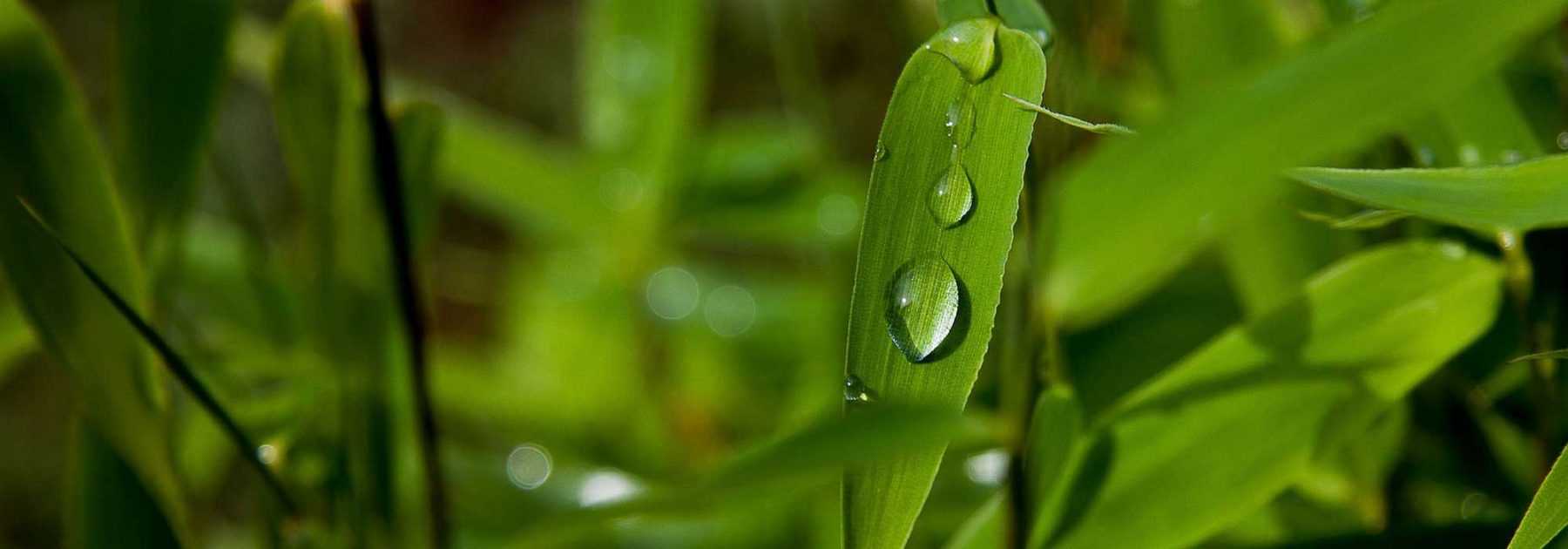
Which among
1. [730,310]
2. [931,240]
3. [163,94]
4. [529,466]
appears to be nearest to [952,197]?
[931,240]

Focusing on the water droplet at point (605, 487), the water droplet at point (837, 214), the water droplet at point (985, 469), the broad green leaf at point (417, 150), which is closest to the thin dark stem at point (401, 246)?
the broad green leaf at point (417, 150)

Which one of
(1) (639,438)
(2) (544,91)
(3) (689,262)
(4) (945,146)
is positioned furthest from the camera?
(2) (544,91)

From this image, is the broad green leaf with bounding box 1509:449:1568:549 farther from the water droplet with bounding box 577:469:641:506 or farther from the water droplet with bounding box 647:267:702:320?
the water droplet with bounding box 647:267:702:320

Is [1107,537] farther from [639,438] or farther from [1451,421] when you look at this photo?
[639,438]

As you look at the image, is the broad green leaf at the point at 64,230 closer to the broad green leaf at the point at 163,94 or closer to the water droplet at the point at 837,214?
the broad green leaf at the point at 163,94

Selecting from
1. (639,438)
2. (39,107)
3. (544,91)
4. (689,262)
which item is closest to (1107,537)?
(39,107)
